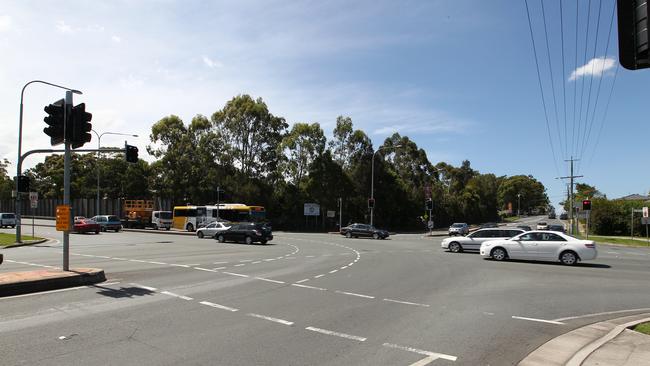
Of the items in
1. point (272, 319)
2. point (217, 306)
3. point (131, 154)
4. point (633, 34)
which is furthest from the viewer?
point (131, 154)

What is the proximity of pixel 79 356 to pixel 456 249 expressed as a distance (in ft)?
74.1

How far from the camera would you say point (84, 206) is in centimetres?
8012

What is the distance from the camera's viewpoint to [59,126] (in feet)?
40.4

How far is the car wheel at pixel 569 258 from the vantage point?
1973 centimetres

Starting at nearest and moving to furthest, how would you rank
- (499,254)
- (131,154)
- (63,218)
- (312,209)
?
(63,218) → (131,154) → (499,254) → (312,209)

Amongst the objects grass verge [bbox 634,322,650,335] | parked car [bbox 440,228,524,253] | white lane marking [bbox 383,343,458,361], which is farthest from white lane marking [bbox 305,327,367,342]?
parked car [bbox 440,228,524,253]

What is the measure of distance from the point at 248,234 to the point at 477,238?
14.9 metres

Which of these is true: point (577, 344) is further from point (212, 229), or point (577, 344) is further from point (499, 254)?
point (212, 229)

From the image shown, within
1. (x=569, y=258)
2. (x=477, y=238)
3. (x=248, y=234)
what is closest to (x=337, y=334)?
(x=569, y=258)

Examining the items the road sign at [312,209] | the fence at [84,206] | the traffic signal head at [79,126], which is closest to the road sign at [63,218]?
the traffic signal head at [79,126]

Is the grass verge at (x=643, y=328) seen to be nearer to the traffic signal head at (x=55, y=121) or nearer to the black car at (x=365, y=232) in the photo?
the traffic signal head at (x=55, y=121)

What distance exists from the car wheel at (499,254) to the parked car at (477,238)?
7.47ft

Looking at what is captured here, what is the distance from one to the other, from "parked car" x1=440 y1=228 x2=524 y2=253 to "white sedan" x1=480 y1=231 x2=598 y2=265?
2.33 metres

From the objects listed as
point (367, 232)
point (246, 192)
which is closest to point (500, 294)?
point (367, 232)
